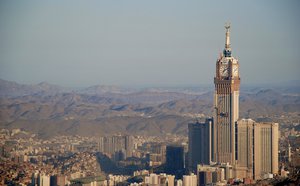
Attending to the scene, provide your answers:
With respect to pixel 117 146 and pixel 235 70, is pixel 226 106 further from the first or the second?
pixel 117 146

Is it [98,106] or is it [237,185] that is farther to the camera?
[98,106]

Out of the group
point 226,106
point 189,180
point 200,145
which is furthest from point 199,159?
point 189,180

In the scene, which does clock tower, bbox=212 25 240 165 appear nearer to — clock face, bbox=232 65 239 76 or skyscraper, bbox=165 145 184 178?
clock face, bbox=232 65 239 76

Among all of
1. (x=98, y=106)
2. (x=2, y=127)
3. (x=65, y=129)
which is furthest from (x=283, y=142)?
(x=98, y=106)

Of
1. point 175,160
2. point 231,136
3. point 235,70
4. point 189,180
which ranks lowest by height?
point 189,180

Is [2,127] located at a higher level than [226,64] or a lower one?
lower

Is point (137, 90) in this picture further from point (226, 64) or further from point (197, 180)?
point (197, 180)

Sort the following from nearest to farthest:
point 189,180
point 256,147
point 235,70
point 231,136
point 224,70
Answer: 1. point 189,180
2. point 256,147
3. point 231,136
4. point 235,70
5. point 224,70
